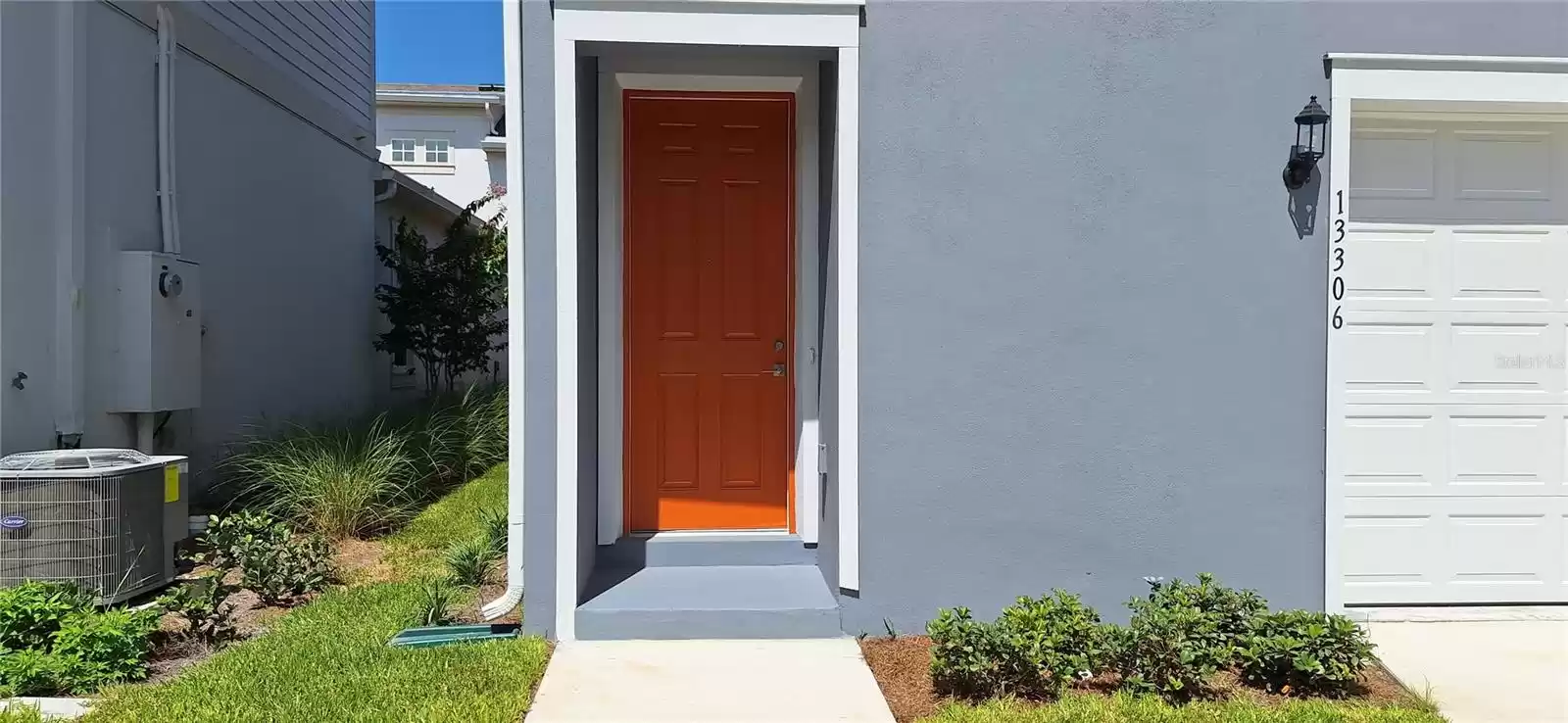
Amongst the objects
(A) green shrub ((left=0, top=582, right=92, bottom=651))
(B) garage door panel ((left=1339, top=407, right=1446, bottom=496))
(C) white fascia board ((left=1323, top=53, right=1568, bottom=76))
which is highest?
(C) white fascia board ((left=1323, top=53, right=1568, bottom=76))

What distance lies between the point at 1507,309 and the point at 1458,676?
1.81 m

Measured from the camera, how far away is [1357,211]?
4293mm

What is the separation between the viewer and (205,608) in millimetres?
3912

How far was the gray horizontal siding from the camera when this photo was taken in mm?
7434

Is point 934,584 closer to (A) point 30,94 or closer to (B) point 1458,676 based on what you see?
(B) point 1458,676

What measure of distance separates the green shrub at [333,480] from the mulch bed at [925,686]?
3.64 m

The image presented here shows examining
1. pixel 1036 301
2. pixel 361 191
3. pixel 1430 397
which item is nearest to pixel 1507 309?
pixel 1430 397

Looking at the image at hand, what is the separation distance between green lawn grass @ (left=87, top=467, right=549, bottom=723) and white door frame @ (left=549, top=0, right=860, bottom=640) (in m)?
0.52

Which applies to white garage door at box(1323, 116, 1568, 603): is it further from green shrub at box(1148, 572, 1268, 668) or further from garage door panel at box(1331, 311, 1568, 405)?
green shrub at box(1148, 572, 1268, 668)

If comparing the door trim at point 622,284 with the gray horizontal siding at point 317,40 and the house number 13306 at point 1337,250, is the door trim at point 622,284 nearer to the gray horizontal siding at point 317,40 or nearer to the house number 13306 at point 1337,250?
the house number 13306 at point 1337,250

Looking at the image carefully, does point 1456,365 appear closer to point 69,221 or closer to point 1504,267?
point 1504,267

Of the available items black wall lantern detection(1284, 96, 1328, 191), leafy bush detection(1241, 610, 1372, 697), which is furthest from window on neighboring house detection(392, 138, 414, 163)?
leafy bush detection(1241, 610, 1372, 697)

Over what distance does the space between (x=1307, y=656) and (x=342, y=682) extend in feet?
11.4

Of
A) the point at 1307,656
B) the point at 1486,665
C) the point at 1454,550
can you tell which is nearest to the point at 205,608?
the point at 1307,656
